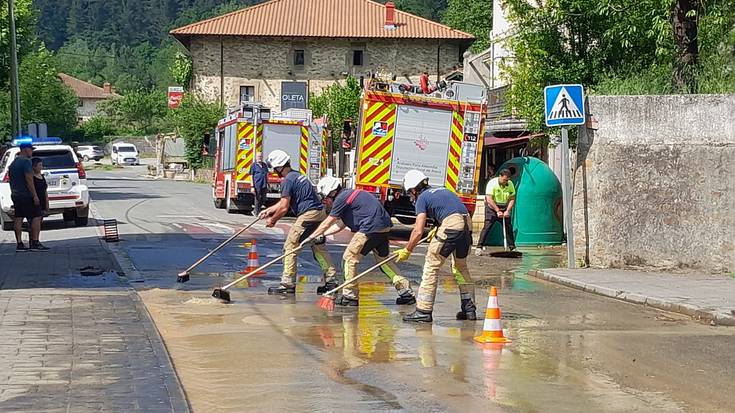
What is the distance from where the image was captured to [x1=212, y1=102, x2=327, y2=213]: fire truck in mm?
29281

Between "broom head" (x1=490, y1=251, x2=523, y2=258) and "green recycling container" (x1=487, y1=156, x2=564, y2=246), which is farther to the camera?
"green recycling container" (x1=487, y1=156, x2=564, y2=246)

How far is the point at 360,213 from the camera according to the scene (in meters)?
12.5

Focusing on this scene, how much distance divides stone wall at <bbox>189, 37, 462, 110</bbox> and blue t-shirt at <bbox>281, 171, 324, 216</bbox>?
49.4 m

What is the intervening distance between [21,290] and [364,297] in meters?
4.12

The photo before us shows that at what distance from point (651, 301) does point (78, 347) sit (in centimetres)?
669

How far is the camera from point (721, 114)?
15.4 meters

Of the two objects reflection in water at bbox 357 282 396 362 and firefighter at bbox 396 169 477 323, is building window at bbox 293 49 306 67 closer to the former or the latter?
reflection in water at bbox 357 282 396 362

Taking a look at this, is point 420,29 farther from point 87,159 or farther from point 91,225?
point 91,225

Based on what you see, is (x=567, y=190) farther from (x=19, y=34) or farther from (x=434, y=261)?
(x=19, y=34)

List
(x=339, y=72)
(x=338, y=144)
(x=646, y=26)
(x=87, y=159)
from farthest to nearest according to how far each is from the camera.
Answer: (x=87, y=159), (x=339, y=72), (x=338, y=144), (x=646, y=26)

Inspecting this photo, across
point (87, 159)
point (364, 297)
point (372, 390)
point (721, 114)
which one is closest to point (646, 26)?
point (721, 114)

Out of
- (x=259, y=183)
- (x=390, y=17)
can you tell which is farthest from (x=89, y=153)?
(x=259, y=183)

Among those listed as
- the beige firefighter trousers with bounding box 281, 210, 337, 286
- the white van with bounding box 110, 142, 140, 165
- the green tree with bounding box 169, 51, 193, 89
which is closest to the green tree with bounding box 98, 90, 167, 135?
the white van with bounding box 110, 142, 140, 165

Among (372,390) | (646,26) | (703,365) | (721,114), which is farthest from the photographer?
(646,26)
